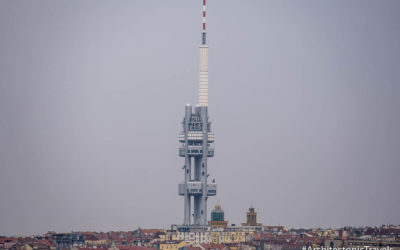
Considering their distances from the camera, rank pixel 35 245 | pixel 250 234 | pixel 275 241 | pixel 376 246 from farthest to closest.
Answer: pixel 250 234 → pixel 275 241 → pixel 35 245 → pixel 376 246

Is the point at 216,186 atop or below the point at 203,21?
below

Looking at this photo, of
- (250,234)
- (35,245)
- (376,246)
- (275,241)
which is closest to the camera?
(376,246)

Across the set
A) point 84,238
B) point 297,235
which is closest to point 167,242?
point 84,238

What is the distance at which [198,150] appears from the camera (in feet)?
488

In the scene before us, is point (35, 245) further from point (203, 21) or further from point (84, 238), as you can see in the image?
point (203, 21)

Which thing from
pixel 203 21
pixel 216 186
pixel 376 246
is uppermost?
pixel 203 21

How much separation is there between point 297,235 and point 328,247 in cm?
3046

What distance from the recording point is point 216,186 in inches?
5920

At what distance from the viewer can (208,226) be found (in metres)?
146

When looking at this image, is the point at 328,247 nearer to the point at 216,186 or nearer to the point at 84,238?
the point at 84,238

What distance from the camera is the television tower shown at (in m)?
147

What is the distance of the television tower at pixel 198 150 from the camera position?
147 metres

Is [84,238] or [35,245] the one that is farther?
[84,238]

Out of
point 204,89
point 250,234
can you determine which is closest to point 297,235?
point 250,234
